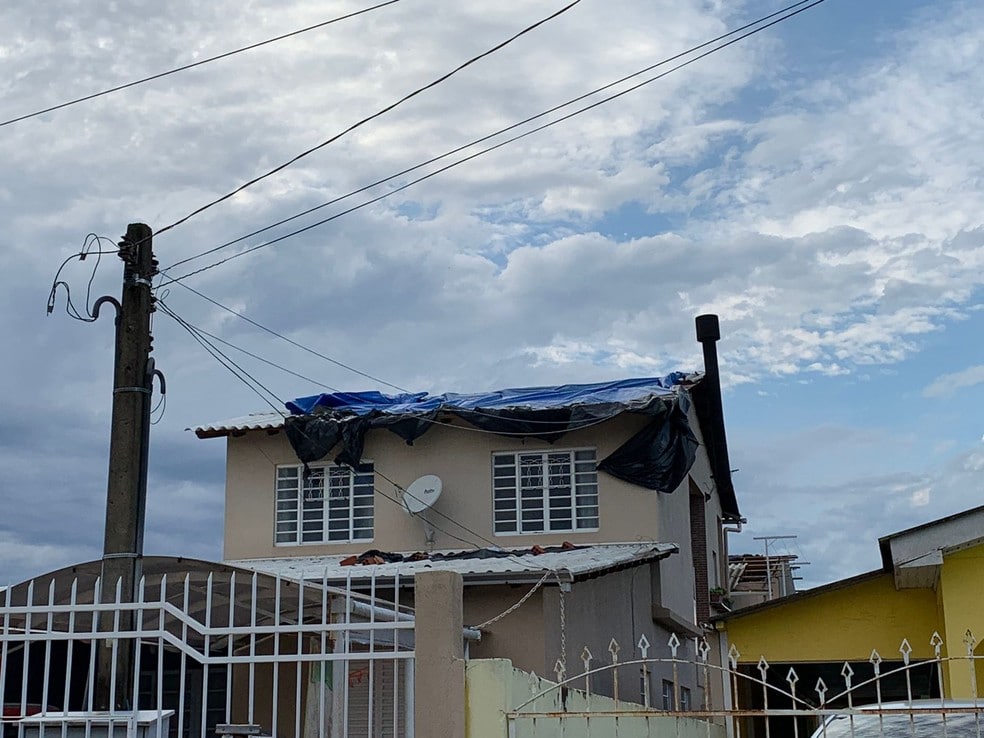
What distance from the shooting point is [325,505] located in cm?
2086

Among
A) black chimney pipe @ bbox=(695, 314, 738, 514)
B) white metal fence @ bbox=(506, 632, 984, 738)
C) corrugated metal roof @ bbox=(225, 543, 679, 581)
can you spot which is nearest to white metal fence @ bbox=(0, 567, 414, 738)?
corrugated metal roof @ bbox=(225, 543, 679, 581)

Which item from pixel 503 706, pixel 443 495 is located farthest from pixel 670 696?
pixel 503 706

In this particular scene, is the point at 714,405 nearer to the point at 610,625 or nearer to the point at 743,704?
the point at 743,704

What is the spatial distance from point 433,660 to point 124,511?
413 cm

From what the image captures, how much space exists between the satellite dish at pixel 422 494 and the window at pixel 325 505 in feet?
3.38

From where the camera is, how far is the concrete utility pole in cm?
997

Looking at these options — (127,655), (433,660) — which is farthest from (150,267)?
(433,660)

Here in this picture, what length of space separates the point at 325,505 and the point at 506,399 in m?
3.53

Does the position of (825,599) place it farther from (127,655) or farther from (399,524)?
(127,655)

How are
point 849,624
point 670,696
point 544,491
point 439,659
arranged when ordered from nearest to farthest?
point 439,659, point 849,624, point 544,491, point 670,696

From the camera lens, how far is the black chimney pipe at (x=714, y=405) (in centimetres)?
2480

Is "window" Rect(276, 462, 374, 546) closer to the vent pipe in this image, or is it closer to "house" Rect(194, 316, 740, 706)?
"house" Rect(194, 316, 740, 706)

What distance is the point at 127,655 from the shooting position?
32.6 ft

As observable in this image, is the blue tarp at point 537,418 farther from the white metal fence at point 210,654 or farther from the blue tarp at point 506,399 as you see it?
the white metal fence at point 210,654
